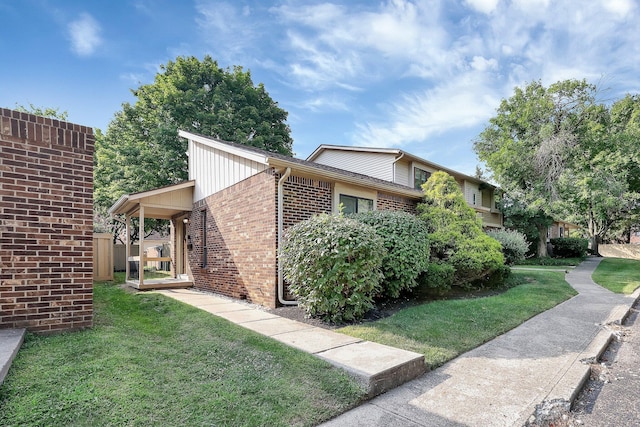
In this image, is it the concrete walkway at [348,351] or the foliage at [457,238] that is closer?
the concrete walkway at [348,351]

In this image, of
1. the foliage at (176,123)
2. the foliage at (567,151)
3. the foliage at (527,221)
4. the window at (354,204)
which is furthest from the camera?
the foliage at (527,221)

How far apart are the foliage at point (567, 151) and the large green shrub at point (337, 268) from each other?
15.5 m

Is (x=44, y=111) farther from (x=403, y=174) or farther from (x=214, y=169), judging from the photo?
(x=403, y=174)

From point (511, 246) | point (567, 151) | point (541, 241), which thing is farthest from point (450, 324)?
point (541, 241)

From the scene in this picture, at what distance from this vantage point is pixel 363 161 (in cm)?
1564

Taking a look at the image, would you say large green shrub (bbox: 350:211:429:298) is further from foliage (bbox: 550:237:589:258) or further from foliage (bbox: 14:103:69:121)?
foliage (bbox: 14:103:69:121)

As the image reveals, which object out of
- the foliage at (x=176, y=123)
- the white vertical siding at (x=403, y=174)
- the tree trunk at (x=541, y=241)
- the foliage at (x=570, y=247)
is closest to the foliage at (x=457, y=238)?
the white vertical siding at (x=403, y=174)

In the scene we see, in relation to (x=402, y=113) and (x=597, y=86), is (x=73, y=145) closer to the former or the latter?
(x=402, y=113)

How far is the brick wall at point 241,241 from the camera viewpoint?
696 cm

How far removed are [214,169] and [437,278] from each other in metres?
6.84

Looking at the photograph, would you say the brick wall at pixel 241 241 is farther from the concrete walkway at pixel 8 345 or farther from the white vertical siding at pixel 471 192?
the white vertical siding at pixel 471 192

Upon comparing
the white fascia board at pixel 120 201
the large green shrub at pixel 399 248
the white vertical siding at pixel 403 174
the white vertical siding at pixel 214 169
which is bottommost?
the large green shrub at pixel 399 248

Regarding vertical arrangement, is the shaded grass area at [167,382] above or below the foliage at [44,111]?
below

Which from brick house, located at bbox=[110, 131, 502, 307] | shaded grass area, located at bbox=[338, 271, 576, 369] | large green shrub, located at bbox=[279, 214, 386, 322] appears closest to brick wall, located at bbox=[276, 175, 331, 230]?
brick house, located at bbox=[110, 131, 502, 307]
